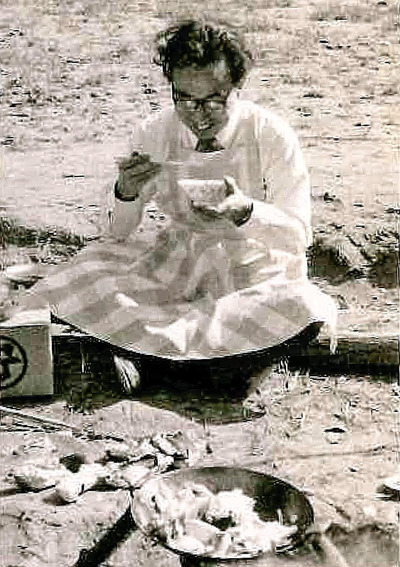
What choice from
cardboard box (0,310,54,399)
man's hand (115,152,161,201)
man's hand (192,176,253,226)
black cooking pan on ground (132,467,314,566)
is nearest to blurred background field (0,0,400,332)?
man's hand (115,152,161,201)

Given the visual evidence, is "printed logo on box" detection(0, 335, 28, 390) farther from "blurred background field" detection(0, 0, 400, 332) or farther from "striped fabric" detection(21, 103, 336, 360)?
"blurred background field" detection(0, 0, 400, 332)

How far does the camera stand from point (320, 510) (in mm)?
2488

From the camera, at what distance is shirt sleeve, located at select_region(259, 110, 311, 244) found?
3244mm

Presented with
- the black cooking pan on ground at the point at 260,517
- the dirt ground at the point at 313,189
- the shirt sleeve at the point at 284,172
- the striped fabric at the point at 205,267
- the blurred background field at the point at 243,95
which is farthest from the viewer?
the blurred background field at the point at 243,95

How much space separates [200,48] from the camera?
3.10 metres

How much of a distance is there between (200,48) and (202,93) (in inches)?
5.2

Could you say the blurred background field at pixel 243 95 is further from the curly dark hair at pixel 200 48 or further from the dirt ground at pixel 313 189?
the curly dark hair at pixel 200 48

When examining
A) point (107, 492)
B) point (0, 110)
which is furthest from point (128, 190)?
point (0, 110)

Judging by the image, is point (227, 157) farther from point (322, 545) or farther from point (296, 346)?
point (322, 545)

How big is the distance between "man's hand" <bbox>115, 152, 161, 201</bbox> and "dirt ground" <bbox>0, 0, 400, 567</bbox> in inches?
5.7

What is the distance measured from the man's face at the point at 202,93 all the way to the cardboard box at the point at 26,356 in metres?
0.74

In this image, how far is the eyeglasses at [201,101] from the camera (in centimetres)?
312

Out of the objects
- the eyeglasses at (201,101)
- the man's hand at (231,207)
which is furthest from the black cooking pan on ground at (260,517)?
the eyeglasses at (201,101)

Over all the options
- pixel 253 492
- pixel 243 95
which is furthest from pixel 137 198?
pixel 243 95
